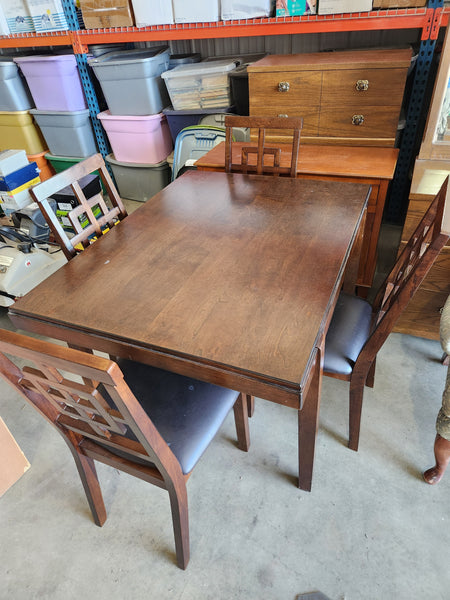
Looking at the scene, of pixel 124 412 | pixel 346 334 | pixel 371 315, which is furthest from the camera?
pixel 371 315

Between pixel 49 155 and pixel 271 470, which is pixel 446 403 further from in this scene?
pixel 49 155

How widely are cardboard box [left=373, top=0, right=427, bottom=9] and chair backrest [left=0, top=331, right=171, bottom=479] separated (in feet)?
7.14

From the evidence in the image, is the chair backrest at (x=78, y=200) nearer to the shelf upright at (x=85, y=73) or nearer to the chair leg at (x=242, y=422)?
the chair leg at (x=242, y=422)

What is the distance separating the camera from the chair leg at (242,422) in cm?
132

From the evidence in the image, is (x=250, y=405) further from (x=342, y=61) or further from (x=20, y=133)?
(x=20, y=133)

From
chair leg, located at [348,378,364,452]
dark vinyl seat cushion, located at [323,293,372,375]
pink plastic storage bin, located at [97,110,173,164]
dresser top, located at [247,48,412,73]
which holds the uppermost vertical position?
dresser top, located at [247,48,412,73]

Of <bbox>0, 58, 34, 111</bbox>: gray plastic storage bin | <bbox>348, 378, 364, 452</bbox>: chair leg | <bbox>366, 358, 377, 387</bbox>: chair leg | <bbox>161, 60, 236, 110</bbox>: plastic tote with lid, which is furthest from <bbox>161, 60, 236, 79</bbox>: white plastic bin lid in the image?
<bbox>348, 378, 364, 452</bbox>: chair leg

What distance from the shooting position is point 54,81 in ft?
9.39

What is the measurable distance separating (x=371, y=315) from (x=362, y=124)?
1.13 metres

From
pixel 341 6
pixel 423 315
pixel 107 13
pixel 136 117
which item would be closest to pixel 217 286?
pixel 423 315

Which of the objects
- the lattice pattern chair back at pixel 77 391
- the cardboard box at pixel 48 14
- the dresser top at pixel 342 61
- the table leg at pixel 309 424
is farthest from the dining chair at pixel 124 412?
the cardboard box at pixel 48 14

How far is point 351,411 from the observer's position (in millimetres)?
1354

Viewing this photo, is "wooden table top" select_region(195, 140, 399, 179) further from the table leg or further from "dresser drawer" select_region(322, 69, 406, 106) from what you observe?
the table leg

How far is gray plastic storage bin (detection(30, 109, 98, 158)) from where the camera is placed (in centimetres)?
302
